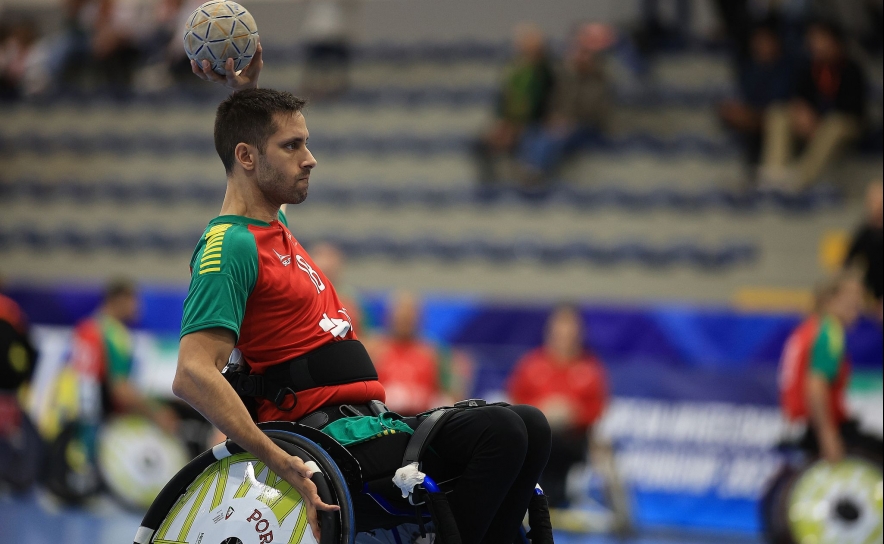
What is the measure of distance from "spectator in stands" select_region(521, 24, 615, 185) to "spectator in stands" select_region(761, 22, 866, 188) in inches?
72.5

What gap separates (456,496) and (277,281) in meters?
0.79

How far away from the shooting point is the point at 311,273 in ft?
10.5

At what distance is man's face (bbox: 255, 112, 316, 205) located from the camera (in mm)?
3053

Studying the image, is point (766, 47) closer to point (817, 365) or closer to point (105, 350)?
point (817, 365)

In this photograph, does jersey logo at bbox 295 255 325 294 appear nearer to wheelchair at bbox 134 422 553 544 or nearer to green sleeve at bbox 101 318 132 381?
wheelchair at bbox 134 422 553 544

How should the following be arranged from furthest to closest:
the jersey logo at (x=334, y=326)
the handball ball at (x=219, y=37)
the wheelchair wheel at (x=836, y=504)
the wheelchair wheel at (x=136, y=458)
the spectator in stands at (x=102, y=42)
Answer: the spectator in stands at (x=102, y=42), the wheelchair wheel at (x=136, y=458), the wheelchair wheel at (x=836, y=504), the handball ball at (x=219, y=37), the jersey logo at (x=334, y=326)

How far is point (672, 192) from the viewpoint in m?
10.6

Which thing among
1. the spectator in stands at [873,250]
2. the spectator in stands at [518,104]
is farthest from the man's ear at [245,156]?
the spectator in stands at [518,104]

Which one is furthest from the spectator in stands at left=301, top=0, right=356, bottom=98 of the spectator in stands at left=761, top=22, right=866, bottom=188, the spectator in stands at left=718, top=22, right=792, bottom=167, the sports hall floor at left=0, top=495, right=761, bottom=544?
the sports hall floor at left=0, top=495, right=761, bottom=544

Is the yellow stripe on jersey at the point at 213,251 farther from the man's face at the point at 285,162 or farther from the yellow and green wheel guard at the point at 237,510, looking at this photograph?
the yellow and green wheel guard at the point at 237,510

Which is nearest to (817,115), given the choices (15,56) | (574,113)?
(574,113)

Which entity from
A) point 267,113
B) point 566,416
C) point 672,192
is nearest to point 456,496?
point 267,113

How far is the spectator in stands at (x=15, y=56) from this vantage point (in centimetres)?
1519

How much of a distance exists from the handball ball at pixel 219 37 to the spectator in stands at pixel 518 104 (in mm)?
8244
